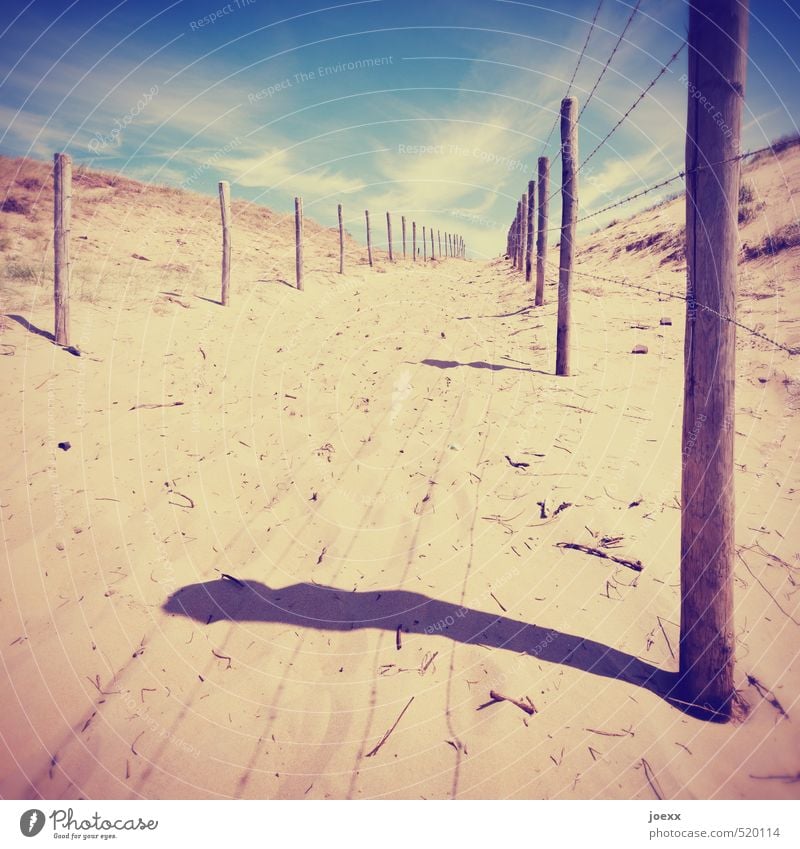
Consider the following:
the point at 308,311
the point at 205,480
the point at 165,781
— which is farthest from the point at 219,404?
the point at 308,311

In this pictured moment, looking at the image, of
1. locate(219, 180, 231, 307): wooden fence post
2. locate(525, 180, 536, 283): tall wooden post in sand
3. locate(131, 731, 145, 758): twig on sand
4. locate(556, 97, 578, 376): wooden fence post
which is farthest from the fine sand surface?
locate(525, 180, 536, 283): tall wooden post in sand

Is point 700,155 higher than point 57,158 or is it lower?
lower

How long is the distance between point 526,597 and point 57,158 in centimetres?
1004

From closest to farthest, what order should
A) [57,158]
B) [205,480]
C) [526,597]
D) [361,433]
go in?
[526,597]
[205,480]
[361,433]
[57,158]

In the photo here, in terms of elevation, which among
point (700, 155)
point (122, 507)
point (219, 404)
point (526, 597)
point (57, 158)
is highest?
point (57, 158)

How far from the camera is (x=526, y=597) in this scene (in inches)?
134

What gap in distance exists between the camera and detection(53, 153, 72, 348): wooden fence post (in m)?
7.70

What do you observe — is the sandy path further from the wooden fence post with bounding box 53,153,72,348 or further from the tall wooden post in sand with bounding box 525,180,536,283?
the tall wooden post in sand with bounding box 525,180,536,283

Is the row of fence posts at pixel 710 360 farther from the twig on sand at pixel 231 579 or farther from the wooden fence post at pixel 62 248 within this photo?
the wooden fence post at pixel 62 248

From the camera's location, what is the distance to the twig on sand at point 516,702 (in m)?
2.62

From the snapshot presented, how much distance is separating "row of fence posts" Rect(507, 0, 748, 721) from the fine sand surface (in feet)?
1.14

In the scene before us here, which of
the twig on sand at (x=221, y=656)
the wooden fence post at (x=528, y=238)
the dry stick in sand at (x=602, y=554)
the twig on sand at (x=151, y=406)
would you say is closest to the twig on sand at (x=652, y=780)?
the dry stick in sand at (x=602, y=554)

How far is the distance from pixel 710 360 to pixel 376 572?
2.86 meters

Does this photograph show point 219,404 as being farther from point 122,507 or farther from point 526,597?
point 526,597
